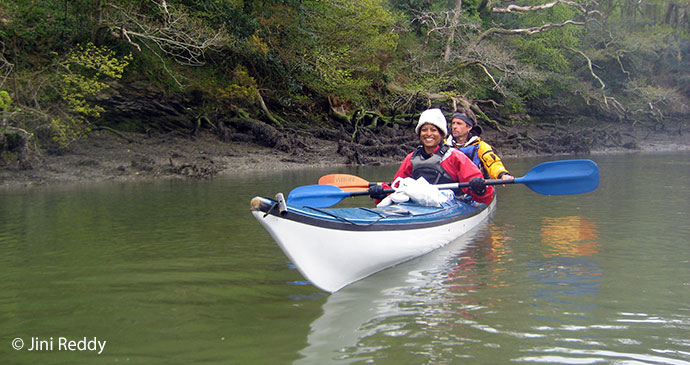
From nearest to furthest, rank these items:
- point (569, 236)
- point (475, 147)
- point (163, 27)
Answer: point (569, 236)
point (475, 147)
point (163, 27)

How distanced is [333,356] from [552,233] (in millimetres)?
4295

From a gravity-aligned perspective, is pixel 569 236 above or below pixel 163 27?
below

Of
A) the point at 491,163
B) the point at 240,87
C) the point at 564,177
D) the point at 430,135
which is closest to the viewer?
A: the point at 430,135

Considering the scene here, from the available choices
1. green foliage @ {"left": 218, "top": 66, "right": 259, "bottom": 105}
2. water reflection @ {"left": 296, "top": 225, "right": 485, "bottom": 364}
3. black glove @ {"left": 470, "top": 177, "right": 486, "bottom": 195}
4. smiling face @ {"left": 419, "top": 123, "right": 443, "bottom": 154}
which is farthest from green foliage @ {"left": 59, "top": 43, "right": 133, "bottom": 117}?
water reflection @ {"left": 296, "top": 225, "right": 485, "bottom": 364}

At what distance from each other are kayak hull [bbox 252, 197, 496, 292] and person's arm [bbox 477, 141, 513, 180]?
1.40 meters

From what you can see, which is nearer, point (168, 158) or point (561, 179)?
point (561, 179)

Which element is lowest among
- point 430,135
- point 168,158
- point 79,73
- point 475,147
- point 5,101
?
point 168,158

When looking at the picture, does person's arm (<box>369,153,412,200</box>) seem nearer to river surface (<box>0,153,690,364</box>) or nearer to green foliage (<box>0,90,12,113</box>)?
river surface (<box>0,153,690,364</box>)

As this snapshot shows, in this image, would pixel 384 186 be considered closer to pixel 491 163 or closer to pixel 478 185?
pixel 478 185

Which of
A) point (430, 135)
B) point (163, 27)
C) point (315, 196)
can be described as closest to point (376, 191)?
point (315, 196)

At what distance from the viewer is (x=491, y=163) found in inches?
278

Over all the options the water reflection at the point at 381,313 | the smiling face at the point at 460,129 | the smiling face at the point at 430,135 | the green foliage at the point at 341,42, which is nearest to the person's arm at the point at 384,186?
the smiling face at the point at 430,135

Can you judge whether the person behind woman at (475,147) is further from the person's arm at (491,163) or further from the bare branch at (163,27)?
the bare branch at (163,27)

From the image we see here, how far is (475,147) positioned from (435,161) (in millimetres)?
1353
